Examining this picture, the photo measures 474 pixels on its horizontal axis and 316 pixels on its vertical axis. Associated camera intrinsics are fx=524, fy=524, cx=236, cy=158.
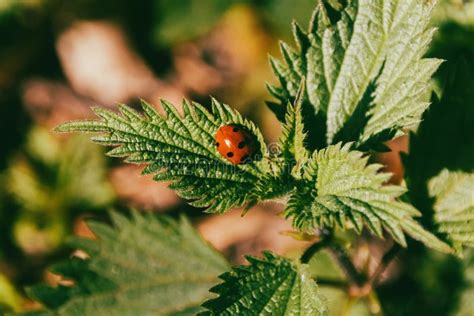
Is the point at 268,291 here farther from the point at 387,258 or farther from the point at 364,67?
the point at 364,67

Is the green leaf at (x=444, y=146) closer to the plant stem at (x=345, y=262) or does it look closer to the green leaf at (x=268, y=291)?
the plant stem at (x=345, y=262)

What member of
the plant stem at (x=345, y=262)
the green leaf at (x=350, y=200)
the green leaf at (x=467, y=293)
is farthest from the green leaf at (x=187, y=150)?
the green leaf at (x=467, y=293)

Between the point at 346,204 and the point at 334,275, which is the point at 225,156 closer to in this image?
the point at 346,204

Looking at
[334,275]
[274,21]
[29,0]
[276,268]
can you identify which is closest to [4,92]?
[29,0]

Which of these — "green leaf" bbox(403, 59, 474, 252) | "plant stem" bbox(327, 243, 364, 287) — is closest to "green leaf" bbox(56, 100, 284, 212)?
"plant stem" bbox(327, 243, 364, 287)

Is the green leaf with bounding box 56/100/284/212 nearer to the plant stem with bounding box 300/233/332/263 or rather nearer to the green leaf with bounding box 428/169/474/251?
the plant stem with bounding box 300/233/332/263

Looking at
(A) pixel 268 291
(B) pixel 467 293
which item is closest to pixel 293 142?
(A) pixel 268 291

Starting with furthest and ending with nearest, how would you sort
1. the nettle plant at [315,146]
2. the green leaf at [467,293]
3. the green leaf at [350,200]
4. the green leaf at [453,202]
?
the green leaf at [467,293]
the green leaf at [453,202]
the nettle plant at [315,146]
the green leaf at [350,200]
